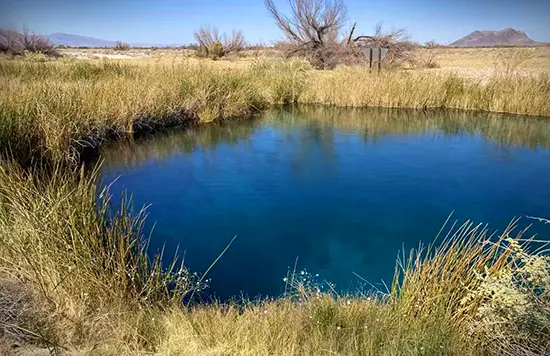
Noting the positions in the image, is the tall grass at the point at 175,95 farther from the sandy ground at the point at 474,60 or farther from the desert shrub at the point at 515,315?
the desert shrub at the point at 515,315

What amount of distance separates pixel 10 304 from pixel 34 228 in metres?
0.49

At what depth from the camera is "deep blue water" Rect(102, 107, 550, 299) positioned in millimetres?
3535

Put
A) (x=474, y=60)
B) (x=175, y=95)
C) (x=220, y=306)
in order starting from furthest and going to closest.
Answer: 1. (x=474, y=60)
2. (x=175, y=95)
3. (x=220, y=306)

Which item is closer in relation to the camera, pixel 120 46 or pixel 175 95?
pixel 175 95

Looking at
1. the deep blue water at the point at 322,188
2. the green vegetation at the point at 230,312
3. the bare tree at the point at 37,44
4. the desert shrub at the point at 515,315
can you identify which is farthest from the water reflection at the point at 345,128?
the bare tree at the point at 37,44

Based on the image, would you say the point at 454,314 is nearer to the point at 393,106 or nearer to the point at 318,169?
the point at 318,169

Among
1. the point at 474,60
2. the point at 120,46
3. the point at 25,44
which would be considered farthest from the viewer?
the point at 120,46

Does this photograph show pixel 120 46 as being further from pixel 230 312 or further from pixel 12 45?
pixel 230 312

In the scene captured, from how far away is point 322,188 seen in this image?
5160mm

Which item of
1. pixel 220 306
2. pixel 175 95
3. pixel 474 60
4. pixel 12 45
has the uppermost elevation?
pixel 474 60

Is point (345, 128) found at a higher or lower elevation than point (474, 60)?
lower

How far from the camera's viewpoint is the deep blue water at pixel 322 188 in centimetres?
354

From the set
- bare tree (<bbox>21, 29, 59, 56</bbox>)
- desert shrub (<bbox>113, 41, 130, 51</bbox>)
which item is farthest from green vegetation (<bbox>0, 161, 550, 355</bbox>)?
desert shrub (<bbox>113, 41, 130, 51</bbox>)

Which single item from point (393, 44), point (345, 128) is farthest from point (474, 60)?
point (345, 128)
